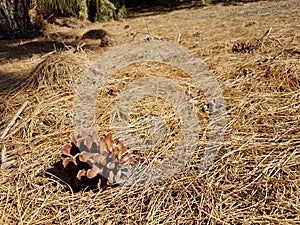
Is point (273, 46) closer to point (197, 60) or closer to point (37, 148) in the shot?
point (197, 60)

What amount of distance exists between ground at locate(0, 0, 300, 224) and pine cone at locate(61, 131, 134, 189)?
0.04 metres

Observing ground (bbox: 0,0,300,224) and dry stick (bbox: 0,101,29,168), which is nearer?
ground (bbox: 0,0,300,224)

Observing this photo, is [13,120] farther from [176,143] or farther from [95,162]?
[176,143]

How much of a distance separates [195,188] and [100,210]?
0.93ft

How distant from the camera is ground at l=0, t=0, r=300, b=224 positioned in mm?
903

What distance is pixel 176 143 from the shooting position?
3.83 ft

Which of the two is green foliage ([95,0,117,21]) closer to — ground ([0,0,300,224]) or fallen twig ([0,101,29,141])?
ground ([0,0,300,224])

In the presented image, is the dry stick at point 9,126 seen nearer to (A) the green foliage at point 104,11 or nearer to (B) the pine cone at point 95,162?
(B) the pine cone at point 95,162

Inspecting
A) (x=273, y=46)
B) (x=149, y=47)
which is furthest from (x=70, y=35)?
(x=273, y=46)

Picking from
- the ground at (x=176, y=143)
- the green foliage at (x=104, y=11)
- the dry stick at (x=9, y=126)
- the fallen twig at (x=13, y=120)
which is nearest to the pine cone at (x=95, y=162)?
the ground at (x=176, y=143)

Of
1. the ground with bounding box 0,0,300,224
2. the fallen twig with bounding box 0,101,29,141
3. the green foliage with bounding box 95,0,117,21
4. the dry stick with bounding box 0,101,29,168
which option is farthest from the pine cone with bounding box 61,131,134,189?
the green foliage with bounding box 95,0,117,21

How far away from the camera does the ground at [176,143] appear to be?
2.96 ft

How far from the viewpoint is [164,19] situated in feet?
11.9

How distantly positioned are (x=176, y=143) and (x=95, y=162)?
1.04 feet
